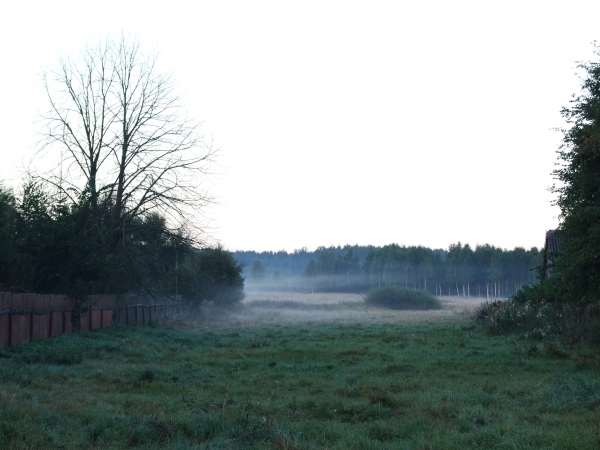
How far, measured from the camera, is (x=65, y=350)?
50.4 ft

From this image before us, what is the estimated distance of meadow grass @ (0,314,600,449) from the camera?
728 centimetres

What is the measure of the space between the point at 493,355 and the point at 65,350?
12.3 meters

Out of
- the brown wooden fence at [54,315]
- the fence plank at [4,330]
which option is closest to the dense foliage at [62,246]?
the brown wooden fence at [54,315]

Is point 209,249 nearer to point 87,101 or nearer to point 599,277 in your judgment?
point 87,101

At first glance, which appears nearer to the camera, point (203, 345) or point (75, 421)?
point (75, 421)

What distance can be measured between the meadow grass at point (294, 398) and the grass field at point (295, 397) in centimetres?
3

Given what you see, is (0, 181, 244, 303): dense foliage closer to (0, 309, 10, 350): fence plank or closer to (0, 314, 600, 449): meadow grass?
(0, 314, 600, 449): meadow grass

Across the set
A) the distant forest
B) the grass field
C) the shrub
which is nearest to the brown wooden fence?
the grass field

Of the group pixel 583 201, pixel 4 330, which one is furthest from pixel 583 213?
pixel 4 330

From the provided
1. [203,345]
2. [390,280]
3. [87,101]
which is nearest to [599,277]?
[203,345]

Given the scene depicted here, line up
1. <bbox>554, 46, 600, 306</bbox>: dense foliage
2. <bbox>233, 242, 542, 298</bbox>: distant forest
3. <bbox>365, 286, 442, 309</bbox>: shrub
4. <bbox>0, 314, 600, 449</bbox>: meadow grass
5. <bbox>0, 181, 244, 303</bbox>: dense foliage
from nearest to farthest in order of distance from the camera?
<bbox>0, 314, 600, 449</bbox>: meadow grass
<bbox>554, 46, 600, 306</bbox>: dense foliage
<bbox>0, 181, 244, 303</bbox>: dense foliage
<bbox>365, 286, 442, 309</bbox>: shrub
<bbox>233, 242, 542, 298</bbox>: distant forest

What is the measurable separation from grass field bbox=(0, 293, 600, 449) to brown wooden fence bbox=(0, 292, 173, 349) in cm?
66

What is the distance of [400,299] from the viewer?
71.6 metres

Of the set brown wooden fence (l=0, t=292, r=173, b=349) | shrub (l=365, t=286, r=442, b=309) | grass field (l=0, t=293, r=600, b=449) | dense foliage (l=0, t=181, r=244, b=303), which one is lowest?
shrub (l=365, t=286, r=442, b=309)
